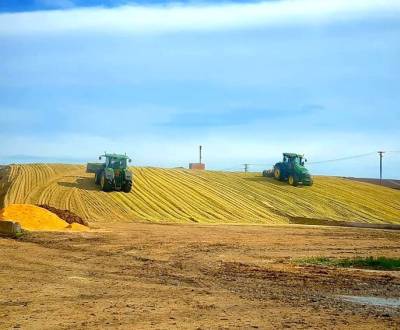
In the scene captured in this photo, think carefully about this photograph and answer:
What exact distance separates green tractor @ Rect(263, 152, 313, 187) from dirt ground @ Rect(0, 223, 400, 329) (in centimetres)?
2678

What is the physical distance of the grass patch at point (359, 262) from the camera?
16031 mm

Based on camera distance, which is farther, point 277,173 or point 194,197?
point 277,173

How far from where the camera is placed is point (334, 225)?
118ft

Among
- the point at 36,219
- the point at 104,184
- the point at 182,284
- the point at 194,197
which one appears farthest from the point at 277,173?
the point at 182,284

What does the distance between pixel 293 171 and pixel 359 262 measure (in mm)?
34350

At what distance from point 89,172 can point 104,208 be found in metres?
8.19

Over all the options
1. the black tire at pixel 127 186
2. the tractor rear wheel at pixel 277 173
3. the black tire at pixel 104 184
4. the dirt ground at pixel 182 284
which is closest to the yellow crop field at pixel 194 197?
the black tire at pixel 127 186

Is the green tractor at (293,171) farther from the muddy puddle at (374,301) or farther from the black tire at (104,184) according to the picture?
the muddy puddle at (374,301)

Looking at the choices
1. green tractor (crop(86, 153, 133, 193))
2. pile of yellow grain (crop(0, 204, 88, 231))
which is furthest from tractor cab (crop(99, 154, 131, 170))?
pile of yellow grain (crop(0, 204, 88, 231))

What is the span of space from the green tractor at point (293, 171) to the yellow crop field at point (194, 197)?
767 mm

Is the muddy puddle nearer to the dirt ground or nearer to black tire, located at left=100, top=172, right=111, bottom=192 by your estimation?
the dirt ground

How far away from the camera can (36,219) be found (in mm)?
26469

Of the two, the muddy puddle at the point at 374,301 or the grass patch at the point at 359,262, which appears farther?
the grass patch at the point at 359,262

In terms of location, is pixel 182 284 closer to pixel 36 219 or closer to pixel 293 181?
pixel 36 219
